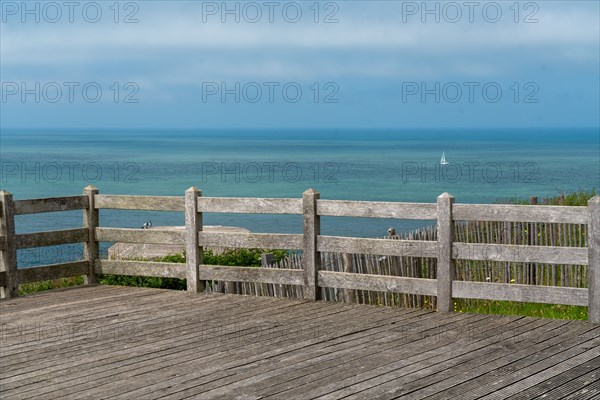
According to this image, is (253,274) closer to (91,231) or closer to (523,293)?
(91,231)

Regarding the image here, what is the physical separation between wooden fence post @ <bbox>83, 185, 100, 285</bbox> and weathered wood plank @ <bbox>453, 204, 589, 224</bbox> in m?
5.47

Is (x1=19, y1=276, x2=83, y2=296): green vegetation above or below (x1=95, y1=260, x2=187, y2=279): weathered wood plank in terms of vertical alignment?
below

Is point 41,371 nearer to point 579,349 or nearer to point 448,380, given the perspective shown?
point 448,380

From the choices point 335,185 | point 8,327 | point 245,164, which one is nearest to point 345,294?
point 8,327

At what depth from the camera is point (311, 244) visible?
39.7ft

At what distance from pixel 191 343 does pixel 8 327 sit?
249 centimetres

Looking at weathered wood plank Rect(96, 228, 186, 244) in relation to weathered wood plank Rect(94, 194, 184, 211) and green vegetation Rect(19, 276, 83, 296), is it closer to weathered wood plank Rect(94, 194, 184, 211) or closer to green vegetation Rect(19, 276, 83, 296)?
weathered wood plank Rect(94, 194, 184, 211)

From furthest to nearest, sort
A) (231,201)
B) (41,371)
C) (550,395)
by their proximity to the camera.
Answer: (231,201) → (41,371) → (550,395)

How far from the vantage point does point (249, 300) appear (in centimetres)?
1229

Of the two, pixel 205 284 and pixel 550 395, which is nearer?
pixel 550 395

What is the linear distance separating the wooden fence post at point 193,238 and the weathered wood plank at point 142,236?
0.55ft

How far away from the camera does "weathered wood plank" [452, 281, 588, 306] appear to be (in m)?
10.7

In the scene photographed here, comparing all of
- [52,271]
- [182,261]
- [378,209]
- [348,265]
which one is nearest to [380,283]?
[378,209]

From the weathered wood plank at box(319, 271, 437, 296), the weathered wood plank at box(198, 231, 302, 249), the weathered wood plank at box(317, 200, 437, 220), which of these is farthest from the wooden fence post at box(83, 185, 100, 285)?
the weathered wood plank at box(319, 271, 437, 296)
